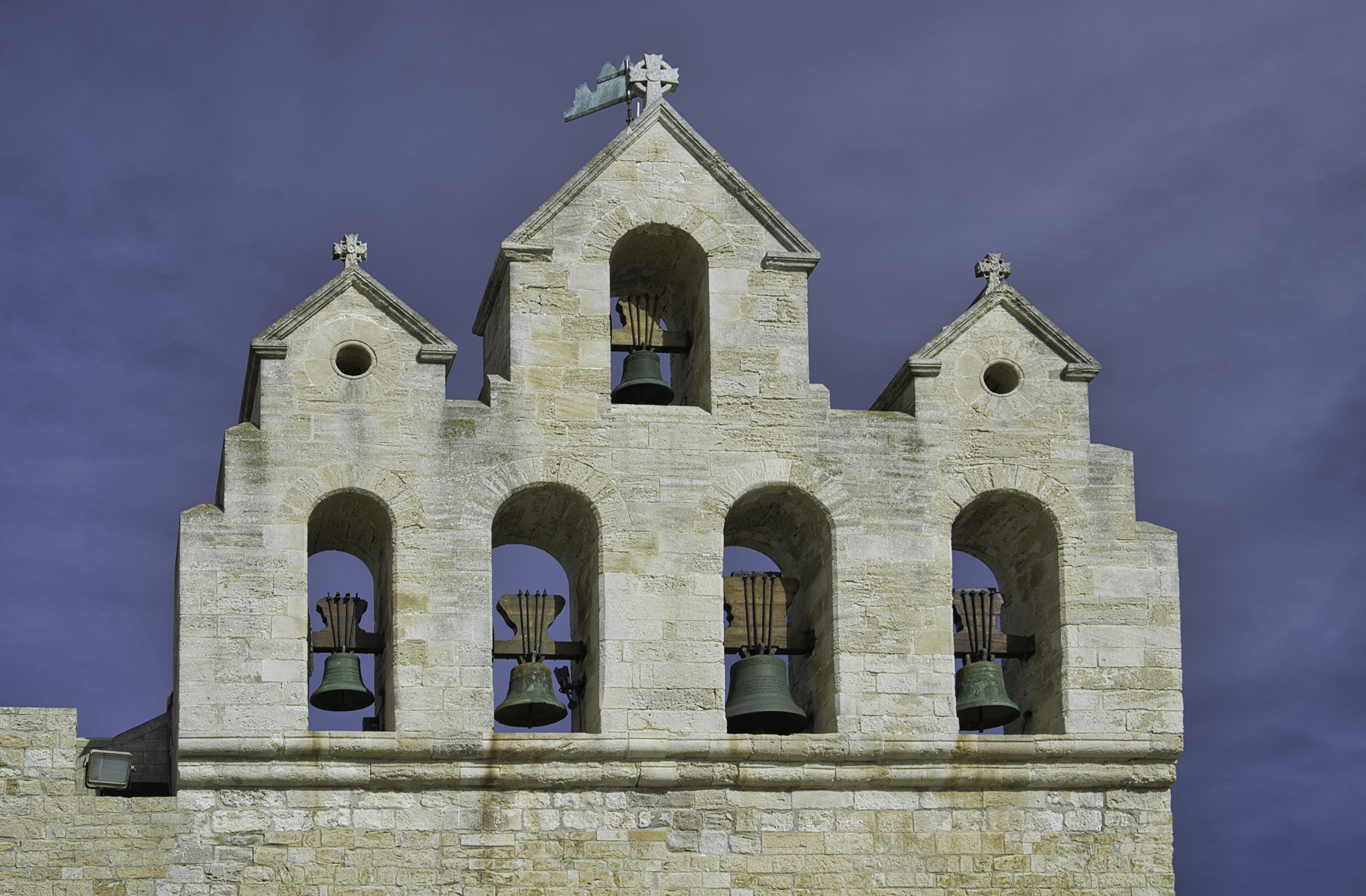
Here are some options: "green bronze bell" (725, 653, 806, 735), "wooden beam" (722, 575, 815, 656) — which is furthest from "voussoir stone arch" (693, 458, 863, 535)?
"green bronze bell" (725, 653, 806, 735)

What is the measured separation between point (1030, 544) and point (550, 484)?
4.98m

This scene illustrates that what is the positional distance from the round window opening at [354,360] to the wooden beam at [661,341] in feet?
9.76

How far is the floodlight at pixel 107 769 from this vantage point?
2633cm

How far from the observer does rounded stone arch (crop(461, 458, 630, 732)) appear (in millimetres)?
27203

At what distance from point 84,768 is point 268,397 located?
12.7 ft

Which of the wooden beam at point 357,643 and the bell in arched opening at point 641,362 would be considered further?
the bell in arched opening at point 641,362

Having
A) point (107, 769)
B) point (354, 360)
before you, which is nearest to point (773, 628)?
point (354, 360)

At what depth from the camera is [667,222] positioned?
94.2 feet

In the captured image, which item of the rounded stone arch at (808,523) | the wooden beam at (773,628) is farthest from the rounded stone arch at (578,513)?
the wooden beam at (773,628)

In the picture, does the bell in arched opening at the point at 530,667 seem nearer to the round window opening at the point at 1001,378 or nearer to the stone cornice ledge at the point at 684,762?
the stone cornice ledge at the point at 684,762

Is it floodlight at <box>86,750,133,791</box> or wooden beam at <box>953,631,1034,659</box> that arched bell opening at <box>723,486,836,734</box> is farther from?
floodlight at <box>86,750,133,791</box>

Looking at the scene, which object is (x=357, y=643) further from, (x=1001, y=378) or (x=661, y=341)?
(x=1001, y=378)

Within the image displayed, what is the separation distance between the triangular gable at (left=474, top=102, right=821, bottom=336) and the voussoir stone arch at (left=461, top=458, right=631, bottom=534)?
7.28 feet

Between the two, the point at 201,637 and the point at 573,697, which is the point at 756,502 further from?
the point at 201,637
